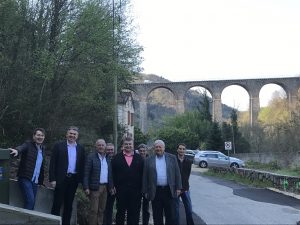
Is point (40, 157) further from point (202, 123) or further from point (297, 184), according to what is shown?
point (202, 123)

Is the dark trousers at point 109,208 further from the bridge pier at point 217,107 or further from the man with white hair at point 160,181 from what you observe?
the bridge pier at point 217,107

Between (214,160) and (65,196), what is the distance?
3531 cm

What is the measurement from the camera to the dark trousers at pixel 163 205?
797 cm

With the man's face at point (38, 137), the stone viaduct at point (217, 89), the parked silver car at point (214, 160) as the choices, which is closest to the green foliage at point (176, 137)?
the stone viaduct at point (217, 89)

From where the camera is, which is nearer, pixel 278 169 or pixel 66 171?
pixel 66 171

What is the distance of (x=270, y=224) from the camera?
10070 millimetres

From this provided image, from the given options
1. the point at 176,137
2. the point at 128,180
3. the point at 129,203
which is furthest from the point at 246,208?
the point at 176,137

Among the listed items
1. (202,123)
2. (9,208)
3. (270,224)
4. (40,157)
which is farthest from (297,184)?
(202,123)

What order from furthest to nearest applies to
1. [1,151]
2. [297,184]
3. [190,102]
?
1. [190,102]
2. [297,184]
3. [1,151]

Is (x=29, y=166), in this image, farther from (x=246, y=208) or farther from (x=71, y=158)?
(x=246, y=208)

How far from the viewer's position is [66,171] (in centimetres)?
783

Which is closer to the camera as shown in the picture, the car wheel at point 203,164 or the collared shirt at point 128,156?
the collared shirt at point 128,156

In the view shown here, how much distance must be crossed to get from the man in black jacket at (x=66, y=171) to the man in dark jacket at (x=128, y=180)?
61 centimetres

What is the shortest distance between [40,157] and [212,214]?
17.8 ft
